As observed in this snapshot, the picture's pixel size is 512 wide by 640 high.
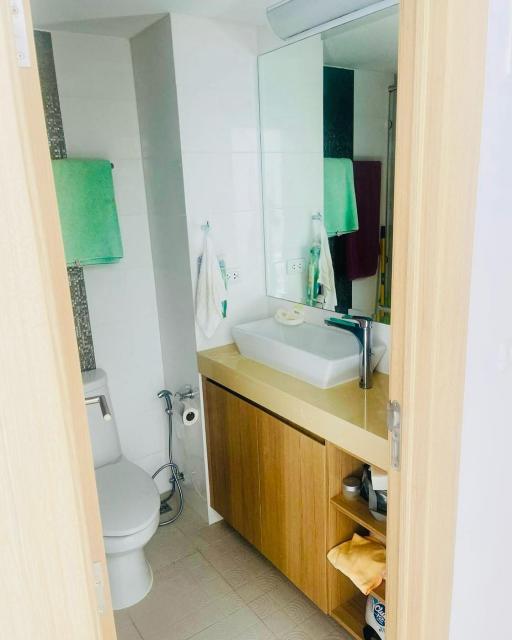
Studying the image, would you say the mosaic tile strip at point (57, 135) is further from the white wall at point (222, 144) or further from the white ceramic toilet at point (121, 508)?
the white wall at point (222, 144)

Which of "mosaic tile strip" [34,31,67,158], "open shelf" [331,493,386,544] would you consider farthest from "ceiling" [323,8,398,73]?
"open shelf" [331,493,386,544]

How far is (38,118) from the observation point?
564mm

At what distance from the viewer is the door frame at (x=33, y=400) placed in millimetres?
484

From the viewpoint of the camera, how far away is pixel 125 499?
6.79ft

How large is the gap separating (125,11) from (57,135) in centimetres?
58

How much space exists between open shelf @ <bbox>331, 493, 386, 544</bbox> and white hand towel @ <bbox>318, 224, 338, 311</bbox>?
817mm

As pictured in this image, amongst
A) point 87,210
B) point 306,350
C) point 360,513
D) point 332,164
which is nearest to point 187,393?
point 306,350

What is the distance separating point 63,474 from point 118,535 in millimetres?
1543

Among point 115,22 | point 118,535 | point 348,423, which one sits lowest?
point 118,535

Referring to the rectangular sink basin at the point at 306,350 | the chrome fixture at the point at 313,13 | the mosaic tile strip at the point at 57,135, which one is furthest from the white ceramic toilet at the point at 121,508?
the chrome fixture at the point at 313,13

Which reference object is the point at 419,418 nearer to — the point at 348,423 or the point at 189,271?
the point at 348,423

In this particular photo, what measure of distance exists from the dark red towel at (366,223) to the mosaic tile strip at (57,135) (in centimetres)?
117

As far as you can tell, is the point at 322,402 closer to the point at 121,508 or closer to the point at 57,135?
the point at 121,508

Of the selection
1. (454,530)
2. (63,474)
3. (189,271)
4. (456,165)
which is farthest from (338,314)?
(63,474)
